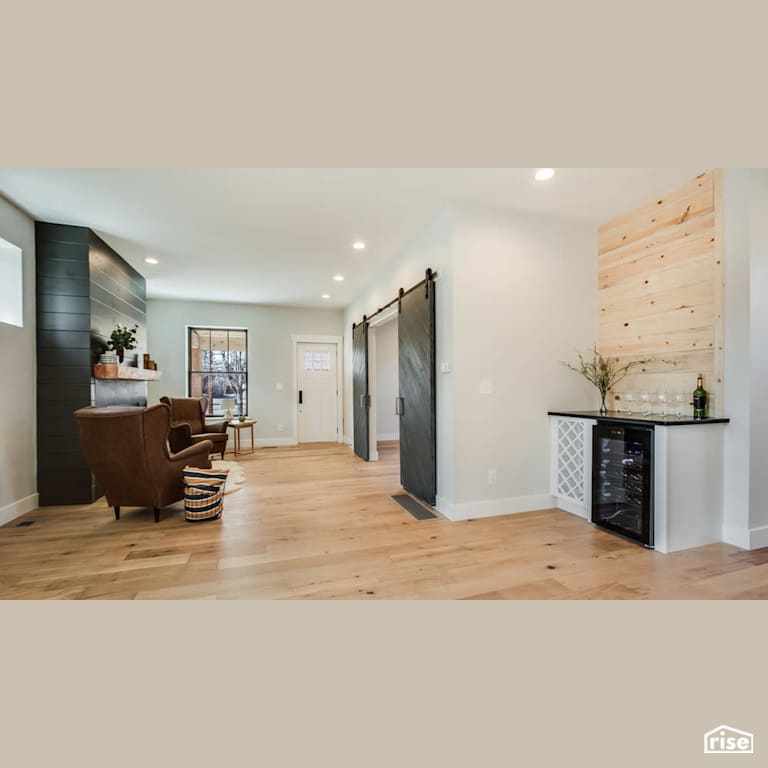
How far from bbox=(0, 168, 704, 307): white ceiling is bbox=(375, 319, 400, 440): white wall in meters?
3.55

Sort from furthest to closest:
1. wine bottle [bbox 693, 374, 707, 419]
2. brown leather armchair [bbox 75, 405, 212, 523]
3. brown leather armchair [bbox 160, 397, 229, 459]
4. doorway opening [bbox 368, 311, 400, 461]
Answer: doorway opening [bbox 368, 311, 400, 461] < brown leather armchair [bbox 160, 397, 229, 459] < brown leather armchair [bbox 75, 405, 212, 523] < wine bottle [bbox 693, 374, 707, 419]

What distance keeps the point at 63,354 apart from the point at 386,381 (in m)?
5.66

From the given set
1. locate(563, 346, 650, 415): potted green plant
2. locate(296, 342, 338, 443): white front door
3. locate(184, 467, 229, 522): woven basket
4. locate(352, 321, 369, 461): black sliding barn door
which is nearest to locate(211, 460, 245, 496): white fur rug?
locate(184, 467, 229, 522): woven basket

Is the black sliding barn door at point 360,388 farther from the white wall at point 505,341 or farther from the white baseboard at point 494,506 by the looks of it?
the white baseboard at point 494,506

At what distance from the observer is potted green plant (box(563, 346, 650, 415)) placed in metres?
3.52

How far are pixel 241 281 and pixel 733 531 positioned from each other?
6194mm

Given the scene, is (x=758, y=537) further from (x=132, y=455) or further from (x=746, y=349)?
Result: (x=132, y=455)

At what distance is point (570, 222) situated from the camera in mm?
3645

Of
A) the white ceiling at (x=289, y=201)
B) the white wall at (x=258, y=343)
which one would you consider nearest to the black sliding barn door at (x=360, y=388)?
the white ceiling at (x=289, y=201)

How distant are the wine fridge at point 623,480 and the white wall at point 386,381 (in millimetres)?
5466

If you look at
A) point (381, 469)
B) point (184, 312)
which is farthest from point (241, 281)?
point (381, 469)

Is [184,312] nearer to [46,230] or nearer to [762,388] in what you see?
[46,230]

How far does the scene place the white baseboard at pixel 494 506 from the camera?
3.23m

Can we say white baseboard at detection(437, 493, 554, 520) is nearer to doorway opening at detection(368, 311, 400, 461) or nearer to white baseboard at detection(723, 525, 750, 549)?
white baseboard at detection(723, 525, 750, 549)
